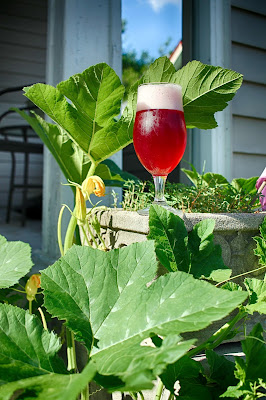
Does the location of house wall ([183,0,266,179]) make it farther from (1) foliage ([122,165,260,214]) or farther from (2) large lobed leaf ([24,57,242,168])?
(2) large lobed leaf ([24,57,242,168])

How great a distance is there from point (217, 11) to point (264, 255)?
166 centimetres

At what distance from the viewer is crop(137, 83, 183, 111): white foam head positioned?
786 mm

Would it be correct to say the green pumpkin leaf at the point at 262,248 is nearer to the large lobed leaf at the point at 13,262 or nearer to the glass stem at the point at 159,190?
the glass stem at the point at 159,190

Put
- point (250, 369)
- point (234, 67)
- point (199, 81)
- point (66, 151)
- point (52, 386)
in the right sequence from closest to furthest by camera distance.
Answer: point (52, 386) < point (250, 369) < point (199, 81) < point (66, 151) < point (234, 67)

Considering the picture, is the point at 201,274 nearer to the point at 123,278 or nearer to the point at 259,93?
the point at 123,278

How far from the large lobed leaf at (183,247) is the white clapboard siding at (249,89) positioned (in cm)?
141

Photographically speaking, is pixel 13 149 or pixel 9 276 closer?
pixel 9 276

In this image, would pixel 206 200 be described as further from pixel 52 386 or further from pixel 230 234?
pixel 52 386

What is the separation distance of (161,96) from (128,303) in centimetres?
46

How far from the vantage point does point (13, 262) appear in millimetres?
798

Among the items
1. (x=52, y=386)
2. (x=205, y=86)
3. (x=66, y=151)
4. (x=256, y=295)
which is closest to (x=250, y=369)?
(x=256, y=295)

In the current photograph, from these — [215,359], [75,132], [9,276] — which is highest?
[75,132]

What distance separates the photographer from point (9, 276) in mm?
766

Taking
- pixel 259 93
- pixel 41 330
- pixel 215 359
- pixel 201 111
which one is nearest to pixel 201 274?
pixel 215 359
